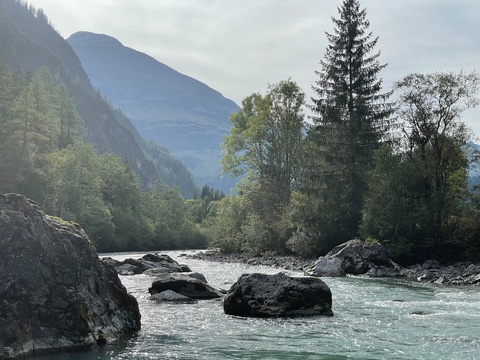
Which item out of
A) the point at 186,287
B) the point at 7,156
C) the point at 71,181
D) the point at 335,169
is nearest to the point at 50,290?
the point at 186,287

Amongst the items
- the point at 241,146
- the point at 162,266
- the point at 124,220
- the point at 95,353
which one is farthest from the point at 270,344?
the point at 124,220

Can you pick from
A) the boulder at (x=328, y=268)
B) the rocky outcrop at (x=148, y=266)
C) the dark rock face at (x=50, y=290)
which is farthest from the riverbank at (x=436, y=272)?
the dark rock face at (x=50, y=290)

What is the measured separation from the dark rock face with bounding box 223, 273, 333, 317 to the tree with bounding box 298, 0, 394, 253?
2844cm

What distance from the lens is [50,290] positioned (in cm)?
1254

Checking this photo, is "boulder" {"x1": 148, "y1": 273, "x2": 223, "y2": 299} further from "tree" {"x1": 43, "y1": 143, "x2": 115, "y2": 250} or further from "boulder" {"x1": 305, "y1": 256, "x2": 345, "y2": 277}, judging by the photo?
"tree" {"x1": 43, "y1": 143, "x2": 115, "y2": 250}

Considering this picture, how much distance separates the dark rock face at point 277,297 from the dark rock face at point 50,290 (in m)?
4.45

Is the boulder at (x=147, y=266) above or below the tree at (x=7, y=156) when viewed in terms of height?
below

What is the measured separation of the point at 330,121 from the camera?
1982 inches

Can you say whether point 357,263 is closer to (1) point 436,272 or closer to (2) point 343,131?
(1) point 436,272

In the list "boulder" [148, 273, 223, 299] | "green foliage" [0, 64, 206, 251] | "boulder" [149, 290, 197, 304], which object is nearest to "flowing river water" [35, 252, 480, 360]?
"boulder" [149, 290, 197, 304]

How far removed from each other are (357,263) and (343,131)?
1709cm

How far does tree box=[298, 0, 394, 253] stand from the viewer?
154 ft

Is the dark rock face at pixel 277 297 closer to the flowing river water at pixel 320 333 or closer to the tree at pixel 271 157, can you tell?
the flowing river water at pixel 320 333

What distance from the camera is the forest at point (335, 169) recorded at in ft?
131
